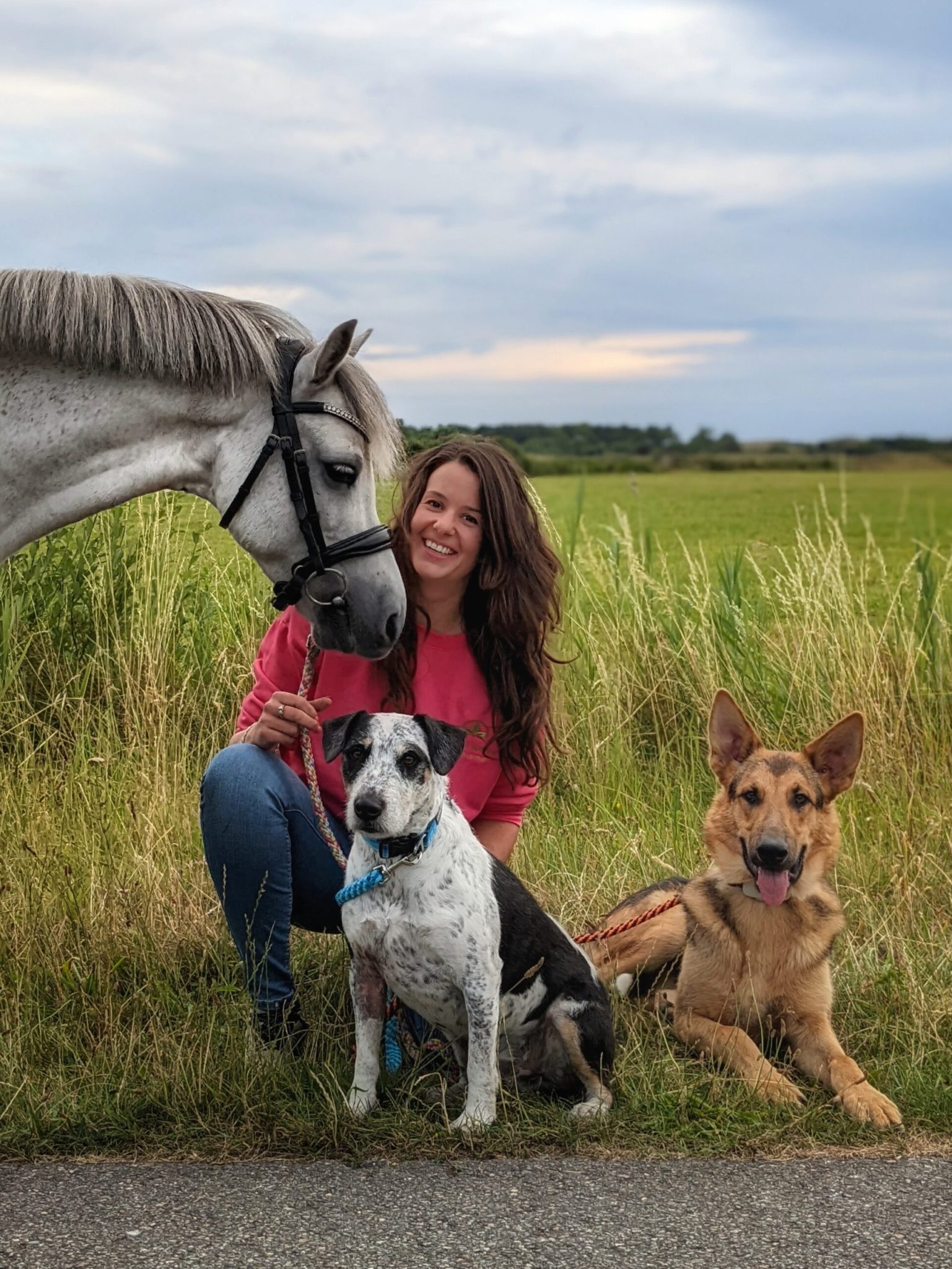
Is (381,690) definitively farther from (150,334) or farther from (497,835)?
(150,334)

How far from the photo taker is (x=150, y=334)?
3529 mm

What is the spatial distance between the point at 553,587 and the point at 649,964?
1.44 m

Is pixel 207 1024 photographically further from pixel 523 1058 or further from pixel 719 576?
pixel 719 576

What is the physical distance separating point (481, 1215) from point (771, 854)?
1414 millimetres

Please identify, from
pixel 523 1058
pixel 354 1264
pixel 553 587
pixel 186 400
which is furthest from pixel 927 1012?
pixel 186 400

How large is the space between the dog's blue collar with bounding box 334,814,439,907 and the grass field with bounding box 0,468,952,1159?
57 centimetres

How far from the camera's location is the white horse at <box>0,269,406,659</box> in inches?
137

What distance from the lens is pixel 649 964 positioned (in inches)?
178

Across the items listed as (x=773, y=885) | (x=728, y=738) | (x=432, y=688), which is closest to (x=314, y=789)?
(x=432, y=688)

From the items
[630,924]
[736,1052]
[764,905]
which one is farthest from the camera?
[630,924]

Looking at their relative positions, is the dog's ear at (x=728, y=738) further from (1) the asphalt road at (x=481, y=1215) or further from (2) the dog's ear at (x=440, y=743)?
(1) the asphalt road at (x=481, y=1215)

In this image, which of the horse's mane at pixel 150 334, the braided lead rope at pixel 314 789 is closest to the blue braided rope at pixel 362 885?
the braided lead rope at pixel 314 789

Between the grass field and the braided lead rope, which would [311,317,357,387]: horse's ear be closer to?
the braided lead rope

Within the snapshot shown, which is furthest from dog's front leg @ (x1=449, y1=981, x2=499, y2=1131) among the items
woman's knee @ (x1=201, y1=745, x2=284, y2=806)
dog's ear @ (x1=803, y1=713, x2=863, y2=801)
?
dog's ear @ (x1=803, y1=713, x2=863, y2=801)
